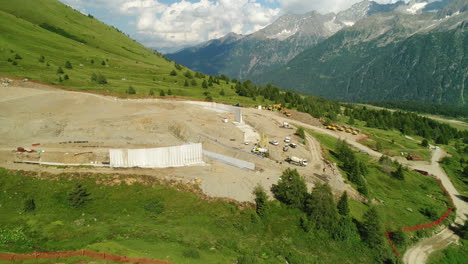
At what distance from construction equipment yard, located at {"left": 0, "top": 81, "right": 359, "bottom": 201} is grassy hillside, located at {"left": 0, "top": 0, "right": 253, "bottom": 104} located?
1684cm

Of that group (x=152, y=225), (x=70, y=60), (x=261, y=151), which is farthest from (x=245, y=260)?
(x=70, y=60)

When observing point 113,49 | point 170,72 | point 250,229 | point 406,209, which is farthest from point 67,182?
point 113,49

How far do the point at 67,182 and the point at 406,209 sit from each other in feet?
240

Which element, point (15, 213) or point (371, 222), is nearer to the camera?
point (15, 213)

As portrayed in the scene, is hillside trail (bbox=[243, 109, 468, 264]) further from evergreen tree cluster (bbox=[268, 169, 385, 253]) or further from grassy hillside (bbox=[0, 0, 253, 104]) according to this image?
grassy hillside (bbox=[0, 0, 253, 104])

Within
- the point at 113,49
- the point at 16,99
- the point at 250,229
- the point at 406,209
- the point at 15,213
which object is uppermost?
the point at 113,49

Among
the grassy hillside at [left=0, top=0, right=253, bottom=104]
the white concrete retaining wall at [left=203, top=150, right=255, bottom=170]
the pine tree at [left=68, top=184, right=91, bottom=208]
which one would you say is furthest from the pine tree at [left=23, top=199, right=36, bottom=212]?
the grassy hillside at [left=0, top=0, right=253, bottom=104]

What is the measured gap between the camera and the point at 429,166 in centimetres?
10188

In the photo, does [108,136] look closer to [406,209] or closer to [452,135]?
[406,209]

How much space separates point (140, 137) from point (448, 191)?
93.2 metres

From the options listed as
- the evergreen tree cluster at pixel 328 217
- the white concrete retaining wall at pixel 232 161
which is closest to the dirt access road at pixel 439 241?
the evergreen tree cluster at pixel 328 217

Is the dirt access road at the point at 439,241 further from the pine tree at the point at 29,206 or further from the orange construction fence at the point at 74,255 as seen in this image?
the pine tree at the point at 29,206

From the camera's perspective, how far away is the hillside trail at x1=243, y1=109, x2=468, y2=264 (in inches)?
2023

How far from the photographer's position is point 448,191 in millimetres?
82500
